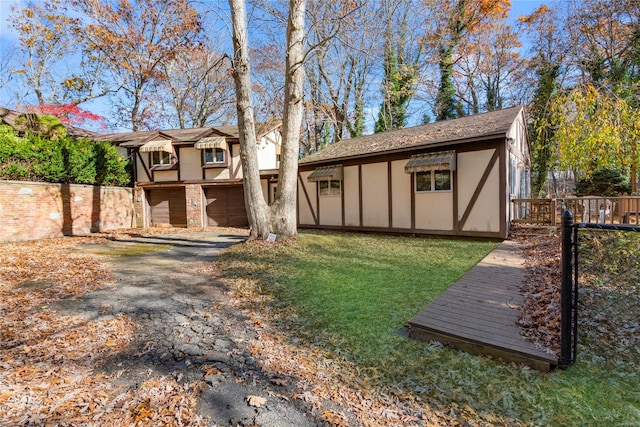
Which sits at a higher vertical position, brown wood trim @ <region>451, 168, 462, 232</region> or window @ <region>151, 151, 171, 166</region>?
window @ <region>151, 151, 171, 166</region>

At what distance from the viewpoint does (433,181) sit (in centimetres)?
1047

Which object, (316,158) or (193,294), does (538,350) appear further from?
(316,158)

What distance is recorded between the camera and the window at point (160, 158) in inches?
634

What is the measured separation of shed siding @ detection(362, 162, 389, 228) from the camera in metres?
11.5

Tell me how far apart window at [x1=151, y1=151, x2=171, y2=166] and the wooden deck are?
609 inches

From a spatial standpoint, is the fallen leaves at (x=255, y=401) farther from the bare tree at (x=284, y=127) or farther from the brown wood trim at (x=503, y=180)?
the brown wood trim at (x=503, y=180)

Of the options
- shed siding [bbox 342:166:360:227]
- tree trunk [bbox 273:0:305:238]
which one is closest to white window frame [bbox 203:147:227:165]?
shed siding [bbox 342:166:360:227]

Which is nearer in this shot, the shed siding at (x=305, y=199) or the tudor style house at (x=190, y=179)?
the shed siding at (x=305, y=199)

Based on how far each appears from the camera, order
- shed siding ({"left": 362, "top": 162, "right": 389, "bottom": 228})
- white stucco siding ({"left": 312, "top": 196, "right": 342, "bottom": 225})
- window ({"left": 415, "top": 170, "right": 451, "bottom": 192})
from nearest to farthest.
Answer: window ({"left": 415, "top": 170, "right": 451, "bottom": 192}) < shed siding ({"left": 362, "top": 162, "right": 389, "bottom": 228}) < white stucco siding ({"left": 312, "top": 196, "right": 342, "bottom": 225})

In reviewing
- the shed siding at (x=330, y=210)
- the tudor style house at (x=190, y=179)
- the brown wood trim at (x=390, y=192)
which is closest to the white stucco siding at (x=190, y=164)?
the tudor style house at (x=190, y=179)

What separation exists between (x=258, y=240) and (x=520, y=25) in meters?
22.2

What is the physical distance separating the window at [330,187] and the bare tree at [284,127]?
4.12 metres

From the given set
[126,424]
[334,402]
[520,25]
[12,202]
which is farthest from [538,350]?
[520,25]

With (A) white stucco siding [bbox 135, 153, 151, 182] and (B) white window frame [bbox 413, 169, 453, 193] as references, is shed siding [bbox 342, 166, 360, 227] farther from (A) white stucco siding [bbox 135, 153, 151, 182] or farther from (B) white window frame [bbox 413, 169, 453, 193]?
(A) white stucco siding [bbox 135, 153, 151, 182]
